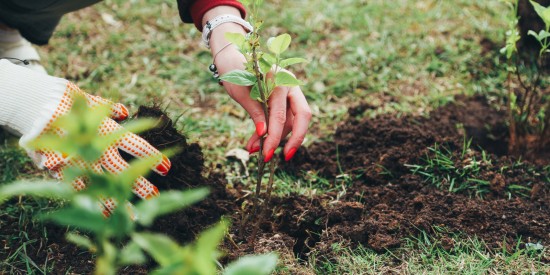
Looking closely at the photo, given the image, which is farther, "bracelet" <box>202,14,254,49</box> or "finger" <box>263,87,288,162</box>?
"bracelet" <box>202,14,254,49</box>

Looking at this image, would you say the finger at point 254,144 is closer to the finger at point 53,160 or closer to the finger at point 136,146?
the finger at point 136,146

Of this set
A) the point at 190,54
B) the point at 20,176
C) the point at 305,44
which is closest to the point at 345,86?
the point at 305,44

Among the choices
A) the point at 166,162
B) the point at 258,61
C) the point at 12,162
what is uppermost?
the point at 258,61

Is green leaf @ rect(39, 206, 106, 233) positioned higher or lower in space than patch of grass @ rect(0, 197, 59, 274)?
higher

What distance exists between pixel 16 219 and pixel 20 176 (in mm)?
308

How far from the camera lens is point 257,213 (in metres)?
2.13

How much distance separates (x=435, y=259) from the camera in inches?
73.4

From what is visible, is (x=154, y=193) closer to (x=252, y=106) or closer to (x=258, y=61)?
(x=252, y=106)

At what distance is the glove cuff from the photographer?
1873 millimetres

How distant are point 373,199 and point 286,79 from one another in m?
0.77

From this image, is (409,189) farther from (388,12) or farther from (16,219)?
(388,12)

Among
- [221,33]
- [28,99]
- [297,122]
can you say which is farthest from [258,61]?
[28,99]

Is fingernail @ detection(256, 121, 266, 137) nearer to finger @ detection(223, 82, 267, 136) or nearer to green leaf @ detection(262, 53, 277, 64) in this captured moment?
finger @ detection(223, 82, 267, 136)

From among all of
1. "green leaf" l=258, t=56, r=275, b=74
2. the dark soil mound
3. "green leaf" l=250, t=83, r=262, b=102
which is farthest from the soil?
"green leaf" l=258, t=56, r=275, b=74
